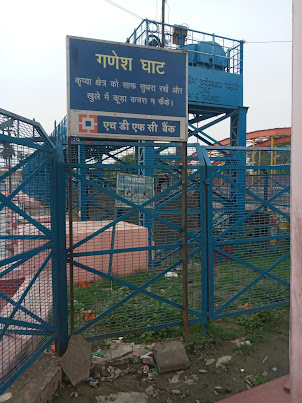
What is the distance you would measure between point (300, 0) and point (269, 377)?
3.94 meters

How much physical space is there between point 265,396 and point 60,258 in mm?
2619

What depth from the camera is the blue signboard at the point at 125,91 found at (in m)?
3.79

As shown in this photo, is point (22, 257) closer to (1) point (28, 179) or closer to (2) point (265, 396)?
(1) point (28, 179)

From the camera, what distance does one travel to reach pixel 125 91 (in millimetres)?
4020

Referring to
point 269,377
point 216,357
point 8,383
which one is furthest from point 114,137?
point 269,377

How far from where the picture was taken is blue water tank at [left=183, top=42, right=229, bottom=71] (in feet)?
35.4

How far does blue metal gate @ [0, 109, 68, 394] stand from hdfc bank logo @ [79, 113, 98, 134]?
0.39 metres

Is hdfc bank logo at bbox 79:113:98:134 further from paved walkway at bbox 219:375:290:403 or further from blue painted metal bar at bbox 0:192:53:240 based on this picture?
paved walkway at bbox 219:375:290:403

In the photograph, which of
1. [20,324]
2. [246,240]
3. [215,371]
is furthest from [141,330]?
[246,240]

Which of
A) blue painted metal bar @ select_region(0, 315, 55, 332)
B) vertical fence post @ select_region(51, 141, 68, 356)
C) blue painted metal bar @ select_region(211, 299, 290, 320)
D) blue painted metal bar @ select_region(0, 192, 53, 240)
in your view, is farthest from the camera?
blue painted metal bar @ select_region(211, 299, 290, 320)

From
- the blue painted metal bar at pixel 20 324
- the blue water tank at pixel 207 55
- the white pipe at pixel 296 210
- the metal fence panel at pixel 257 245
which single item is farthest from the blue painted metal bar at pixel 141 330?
the blue water tank at pixel 207 55

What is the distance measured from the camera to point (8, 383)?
291 cm

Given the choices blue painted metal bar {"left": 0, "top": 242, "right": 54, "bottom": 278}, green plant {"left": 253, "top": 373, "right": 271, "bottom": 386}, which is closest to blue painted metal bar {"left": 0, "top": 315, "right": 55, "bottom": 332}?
blue painted metal bar {"left": 0, "top": 242, "right": 54, "bottom": 278}

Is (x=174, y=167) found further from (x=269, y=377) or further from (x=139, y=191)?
(x=269, y=377)
